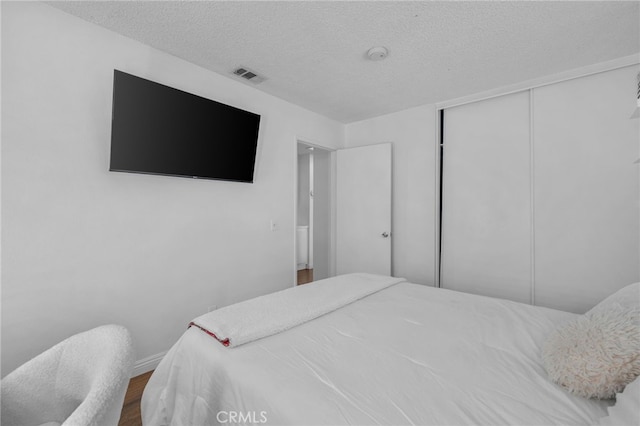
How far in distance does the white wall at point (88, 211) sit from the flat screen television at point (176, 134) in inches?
7.4

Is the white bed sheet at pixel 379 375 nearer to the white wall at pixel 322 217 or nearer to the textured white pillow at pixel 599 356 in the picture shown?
the textured white pillow at pixel 599 356

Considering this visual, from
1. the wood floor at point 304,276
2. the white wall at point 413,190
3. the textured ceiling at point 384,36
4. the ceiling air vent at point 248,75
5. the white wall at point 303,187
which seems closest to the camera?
the textured ceiling at point 384,36

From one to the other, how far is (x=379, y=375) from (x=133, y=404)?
1.70 m

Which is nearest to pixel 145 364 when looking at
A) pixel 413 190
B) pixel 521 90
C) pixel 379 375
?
pixel 379 375

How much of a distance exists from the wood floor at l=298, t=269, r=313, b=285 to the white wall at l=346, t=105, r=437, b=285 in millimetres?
1935

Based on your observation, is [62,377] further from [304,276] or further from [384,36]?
[304,276]

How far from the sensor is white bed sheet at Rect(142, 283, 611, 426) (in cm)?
91

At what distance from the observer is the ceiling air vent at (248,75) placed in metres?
2.56

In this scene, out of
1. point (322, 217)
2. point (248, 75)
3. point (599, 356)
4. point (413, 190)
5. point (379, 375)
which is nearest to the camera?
point (599, 356)

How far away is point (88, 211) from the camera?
1.94 metres

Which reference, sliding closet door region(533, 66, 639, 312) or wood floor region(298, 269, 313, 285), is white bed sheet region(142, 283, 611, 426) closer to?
sliding closet door region(533, 66, 639, 312)

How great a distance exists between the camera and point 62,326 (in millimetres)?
1842

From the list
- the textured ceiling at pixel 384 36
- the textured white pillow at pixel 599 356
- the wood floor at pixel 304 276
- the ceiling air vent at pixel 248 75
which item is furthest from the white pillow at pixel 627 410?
the wood floor at pixel 304 276

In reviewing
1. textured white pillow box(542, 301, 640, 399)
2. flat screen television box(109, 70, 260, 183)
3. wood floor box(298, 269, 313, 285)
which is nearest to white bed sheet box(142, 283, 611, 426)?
textured white pillow box(542, 301, 640, 399)
